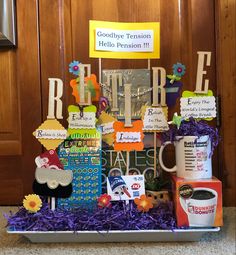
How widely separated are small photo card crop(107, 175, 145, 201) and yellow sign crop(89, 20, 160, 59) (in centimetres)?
38

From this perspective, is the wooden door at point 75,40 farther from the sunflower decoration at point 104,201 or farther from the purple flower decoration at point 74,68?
the sunflower decoration at point 104,201

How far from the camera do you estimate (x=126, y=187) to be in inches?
36.3

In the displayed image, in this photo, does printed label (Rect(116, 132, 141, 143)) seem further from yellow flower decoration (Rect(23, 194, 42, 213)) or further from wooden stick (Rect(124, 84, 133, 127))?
yellow flower decoration (Rect(23, 194, 42, 213))

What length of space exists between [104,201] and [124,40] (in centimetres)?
49

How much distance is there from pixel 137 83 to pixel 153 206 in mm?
375

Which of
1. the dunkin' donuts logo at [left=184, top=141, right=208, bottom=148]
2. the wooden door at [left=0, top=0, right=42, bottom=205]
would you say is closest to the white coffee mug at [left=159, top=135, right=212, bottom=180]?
the dunkin' donuts logo at [left=184, top=141, right=208, bottom=148]

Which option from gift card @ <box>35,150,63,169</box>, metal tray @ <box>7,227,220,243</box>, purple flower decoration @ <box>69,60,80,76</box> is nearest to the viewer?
metal tray @ <box>7,227,220,243</box>

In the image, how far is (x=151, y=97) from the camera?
1.06 metres

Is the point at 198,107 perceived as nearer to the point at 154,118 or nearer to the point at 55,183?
the point at 154,118

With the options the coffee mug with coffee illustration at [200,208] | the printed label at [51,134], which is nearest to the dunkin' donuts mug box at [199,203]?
the coffee mug with coffee illustration at [200,208]

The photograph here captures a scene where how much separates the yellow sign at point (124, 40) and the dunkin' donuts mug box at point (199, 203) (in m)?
0.43

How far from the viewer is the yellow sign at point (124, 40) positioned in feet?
3.47

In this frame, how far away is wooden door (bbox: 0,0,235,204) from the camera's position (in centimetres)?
107

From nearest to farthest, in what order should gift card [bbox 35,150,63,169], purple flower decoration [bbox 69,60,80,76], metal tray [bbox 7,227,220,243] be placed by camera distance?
metal tray [bbox 7,227,220,243] < gift card [bbox 35,150,63,169] < purple flower decoration [bbox 69,60,80,76]
